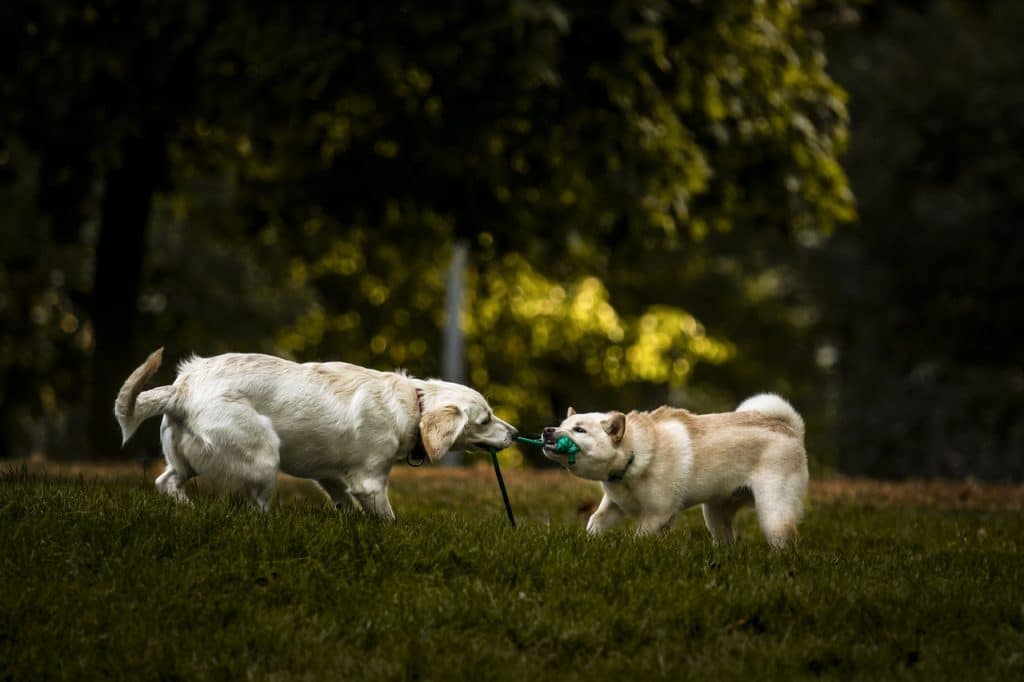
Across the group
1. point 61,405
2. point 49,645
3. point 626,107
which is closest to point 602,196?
point 626,107

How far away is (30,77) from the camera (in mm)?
13141

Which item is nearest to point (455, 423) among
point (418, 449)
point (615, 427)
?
point (418, 449)

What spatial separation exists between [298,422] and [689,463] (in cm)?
237

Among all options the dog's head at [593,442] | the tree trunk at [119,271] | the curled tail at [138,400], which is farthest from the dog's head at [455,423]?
the tree trunk at [119,271]

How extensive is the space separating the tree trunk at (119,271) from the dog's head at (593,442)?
31.8 feet

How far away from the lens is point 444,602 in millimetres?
5891

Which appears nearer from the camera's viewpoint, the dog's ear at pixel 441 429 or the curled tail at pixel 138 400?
the curled tail at pixel 138 400

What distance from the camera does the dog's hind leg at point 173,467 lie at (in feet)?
23.3

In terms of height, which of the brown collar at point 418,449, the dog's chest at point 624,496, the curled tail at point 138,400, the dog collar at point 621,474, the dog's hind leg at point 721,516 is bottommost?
the dog's hind leg at point 721,516

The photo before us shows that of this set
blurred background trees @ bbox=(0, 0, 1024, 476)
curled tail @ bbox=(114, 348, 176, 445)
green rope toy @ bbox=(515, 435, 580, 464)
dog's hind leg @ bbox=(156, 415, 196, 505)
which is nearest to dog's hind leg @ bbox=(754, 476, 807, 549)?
green rope toy @ bbox=(515, 435, 580, 464)

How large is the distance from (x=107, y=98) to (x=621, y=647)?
10.0m

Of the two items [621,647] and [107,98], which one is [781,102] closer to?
[107,98]

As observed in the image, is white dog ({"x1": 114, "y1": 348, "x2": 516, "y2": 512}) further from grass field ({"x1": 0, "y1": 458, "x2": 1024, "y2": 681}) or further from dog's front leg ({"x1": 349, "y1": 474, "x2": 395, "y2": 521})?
grass field ({"x1": 0, "y1": 458, "x2": 1024, "y2": 681})

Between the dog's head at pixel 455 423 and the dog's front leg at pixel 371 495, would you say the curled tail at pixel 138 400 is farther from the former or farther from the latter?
the dog's head at pixel 455 423
